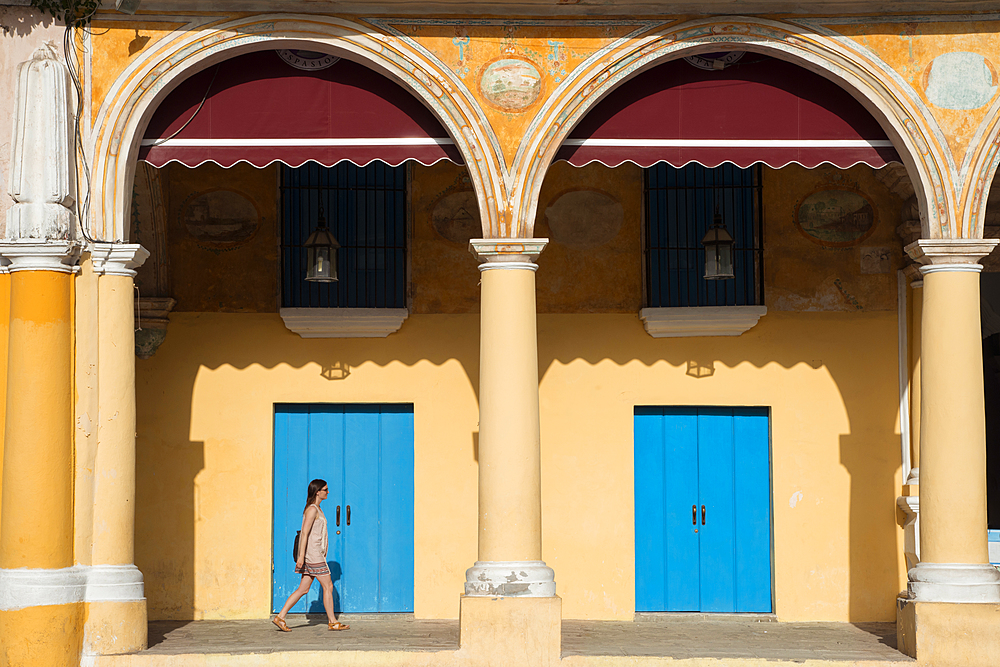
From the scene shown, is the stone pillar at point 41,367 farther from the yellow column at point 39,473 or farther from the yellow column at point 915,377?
the yellow column at point 915,377

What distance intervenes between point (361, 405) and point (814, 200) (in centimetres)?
534

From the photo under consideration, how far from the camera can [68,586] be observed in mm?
9031

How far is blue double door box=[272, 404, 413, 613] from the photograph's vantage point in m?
11.7

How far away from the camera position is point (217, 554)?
11.6 metres

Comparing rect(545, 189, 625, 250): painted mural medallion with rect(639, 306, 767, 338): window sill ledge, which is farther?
rect(545, 189, 625, 250): painted mural medallion

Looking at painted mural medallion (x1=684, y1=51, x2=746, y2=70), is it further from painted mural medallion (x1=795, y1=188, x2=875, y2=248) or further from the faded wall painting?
painted mural medallion (x1=795, y1=188, x2=875, y2=248)

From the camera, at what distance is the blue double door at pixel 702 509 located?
1170cm

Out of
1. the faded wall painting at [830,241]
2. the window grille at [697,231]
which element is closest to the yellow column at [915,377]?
the faded wall painting at [830,241]

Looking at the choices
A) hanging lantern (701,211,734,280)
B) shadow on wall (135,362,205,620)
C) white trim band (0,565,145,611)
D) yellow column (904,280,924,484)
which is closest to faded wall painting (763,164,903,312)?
yellow column (904,280,924,484)

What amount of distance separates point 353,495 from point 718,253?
4586 mm

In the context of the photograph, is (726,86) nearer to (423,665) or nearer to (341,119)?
(341,119)

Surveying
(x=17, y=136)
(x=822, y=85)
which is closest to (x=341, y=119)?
(x=17, y=136)

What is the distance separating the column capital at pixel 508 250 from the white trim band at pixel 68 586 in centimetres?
399

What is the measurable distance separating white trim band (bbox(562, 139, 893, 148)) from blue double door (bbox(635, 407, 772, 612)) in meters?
3.25
